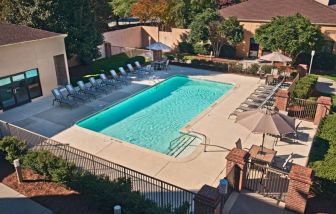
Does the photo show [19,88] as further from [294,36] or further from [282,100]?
[294,36]

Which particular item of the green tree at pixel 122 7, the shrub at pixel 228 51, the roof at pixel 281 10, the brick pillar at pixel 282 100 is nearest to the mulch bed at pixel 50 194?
the brick pillar at pixel 282 100

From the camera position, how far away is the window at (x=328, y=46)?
2709cm

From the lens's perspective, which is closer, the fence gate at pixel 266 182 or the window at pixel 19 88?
the fence gate at pixel 266 182

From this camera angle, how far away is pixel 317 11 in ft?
93.6

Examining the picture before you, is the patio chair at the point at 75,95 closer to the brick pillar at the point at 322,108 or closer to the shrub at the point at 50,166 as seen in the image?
the shrub at the point at 50,166

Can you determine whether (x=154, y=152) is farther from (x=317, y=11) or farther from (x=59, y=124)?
(x=317, y=11)

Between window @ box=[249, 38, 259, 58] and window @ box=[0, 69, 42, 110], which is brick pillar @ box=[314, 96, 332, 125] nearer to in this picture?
window @ box=[249, 38, 259, 58]

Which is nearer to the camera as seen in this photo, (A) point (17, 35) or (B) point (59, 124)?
(B) point (59, 124)

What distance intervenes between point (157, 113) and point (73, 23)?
9.87 m

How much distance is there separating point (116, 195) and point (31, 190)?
3825 mm

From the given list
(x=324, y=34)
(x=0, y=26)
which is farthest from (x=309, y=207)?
(x=324, y=34)

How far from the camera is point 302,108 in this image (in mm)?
17156

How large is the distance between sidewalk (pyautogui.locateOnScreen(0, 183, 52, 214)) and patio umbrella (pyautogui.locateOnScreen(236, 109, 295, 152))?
777 centimetres

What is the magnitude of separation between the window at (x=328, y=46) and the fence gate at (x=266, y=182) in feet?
67.1
